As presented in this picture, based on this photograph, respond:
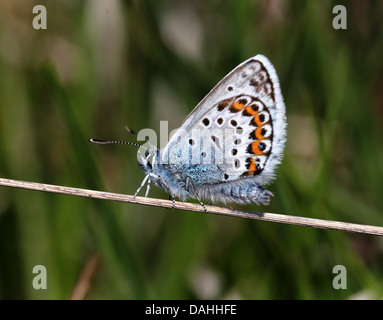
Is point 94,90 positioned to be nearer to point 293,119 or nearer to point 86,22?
point 86,22

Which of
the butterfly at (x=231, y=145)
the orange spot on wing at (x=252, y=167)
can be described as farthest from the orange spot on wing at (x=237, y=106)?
the orange spot on wing at (x=252, y=167)

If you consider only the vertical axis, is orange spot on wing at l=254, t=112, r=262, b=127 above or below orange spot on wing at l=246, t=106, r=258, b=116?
below

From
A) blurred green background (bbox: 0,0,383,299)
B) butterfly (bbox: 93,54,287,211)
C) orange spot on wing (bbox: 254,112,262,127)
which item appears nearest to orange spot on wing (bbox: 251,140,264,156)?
butterfly (bbox: 93,54,287,211)

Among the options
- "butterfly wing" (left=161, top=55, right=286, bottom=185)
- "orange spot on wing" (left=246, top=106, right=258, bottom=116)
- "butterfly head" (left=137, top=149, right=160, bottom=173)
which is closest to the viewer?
"butterfly wing" (left=161, top=55, right=286, bottom=185)

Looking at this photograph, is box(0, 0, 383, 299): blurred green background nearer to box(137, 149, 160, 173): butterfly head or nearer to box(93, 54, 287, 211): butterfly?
box(93, 54, 287, 211): butterfly

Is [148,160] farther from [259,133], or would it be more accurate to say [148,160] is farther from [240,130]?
[259,133]

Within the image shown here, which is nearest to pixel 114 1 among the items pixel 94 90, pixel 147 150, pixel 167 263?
pixel 94 90

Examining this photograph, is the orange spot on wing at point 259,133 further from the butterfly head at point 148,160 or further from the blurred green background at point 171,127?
the butterfly head at point 148,160

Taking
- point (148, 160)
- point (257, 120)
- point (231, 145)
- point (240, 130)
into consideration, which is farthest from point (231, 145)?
point (148, 160)
